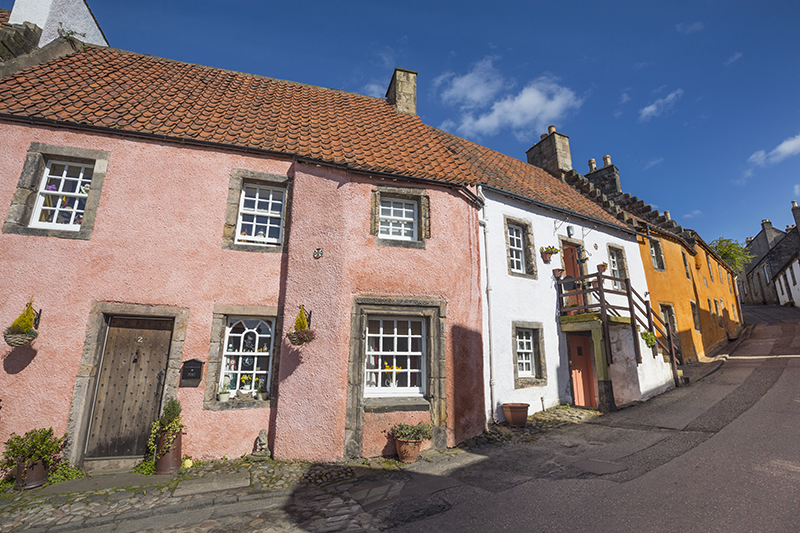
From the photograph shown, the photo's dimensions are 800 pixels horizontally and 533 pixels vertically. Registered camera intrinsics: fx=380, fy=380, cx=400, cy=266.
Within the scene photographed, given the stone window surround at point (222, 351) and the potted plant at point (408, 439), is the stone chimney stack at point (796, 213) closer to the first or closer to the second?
the potted plant at point (408, 439)

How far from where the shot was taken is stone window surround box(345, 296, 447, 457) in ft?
22.5

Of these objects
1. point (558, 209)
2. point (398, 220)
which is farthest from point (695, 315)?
point (398, 220)

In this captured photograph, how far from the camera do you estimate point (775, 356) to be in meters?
14.1

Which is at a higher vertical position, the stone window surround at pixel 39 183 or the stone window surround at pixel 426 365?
the stone window surround at pixel 39 183

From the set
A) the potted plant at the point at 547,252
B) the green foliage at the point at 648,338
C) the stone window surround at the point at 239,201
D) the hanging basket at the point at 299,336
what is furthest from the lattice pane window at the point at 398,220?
the green foliage at the point at 648,338

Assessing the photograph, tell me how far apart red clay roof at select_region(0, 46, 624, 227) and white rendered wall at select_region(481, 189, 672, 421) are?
0.85 metres

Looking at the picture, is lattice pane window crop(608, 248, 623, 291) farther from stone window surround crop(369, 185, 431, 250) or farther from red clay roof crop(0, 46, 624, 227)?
stone window surround crop(369, 185, 431, 250)

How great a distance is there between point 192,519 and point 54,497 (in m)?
2.20

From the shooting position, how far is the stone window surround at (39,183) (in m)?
6.54

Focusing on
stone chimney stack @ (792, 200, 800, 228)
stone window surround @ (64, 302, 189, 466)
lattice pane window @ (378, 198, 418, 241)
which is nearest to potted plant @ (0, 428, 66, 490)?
stone window surround @ (64, 302, 189, 466)

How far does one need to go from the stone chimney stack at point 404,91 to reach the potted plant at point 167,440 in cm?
1018

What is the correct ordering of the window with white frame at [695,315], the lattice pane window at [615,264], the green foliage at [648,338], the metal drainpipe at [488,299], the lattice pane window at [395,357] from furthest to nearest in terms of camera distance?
the window with white frame at [695,315] → the lattice pane window at [615,264] → the green foliage at [648,338] → the metal drainpipe at [488,299] → the lattice pane window at [395,357]

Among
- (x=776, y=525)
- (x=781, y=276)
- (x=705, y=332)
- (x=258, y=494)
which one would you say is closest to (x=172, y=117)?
(x=258, y=494)

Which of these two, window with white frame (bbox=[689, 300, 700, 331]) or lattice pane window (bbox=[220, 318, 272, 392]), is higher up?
window with white frame (bbox=[689, 300, 700, 331])
